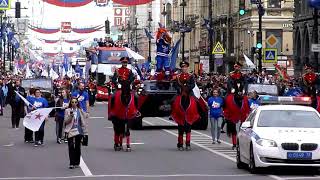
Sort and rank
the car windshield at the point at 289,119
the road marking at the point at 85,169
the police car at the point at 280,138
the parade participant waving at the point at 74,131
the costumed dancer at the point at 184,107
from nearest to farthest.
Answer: the police car at the point at 280,138, the car windshield at the point at 289,119, the road marking at the point at 85,169, the parade participant waving at the point at 74,131, the costumed dancer at the point at 184,107

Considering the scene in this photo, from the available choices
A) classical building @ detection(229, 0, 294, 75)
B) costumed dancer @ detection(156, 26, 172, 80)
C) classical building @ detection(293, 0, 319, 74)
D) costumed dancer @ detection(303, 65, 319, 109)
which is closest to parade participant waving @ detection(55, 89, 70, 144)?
costumed dancer @ detection(303, 65, 319, 109)

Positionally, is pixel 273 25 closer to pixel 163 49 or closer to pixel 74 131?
pixel 163 49

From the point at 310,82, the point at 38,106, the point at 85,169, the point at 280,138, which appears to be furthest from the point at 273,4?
the point at 280,138

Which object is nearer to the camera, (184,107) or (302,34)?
(184,107)

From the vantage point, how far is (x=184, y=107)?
79.4ft

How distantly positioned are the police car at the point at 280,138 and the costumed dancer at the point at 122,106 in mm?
5558

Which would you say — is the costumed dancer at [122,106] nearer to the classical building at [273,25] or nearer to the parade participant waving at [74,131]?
the parade participant waving at [74,131]

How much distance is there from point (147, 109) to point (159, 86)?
98 centimetres

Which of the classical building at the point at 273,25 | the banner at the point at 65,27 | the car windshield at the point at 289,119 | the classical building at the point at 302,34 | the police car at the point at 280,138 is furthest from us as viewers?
the banner at the point at 65,27

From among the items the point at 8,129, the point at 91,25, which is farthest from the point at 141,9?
the point at 8,129

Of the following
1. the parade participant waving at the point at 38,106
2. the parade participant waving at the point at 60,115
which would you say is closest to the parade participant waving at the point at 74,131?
the parade participant waving at the point at 38,106

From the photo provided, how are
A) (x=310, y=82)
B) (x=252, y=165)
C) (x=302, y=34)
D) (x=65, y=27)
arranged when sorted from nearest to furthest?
(x=252, y=165) < (x=310, y=82) < (x=302, y=34) < (x=65, y=27)

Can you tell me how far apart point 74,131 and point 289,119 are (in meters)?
4.44

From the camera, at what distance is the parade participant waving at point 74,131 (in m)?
19.3
